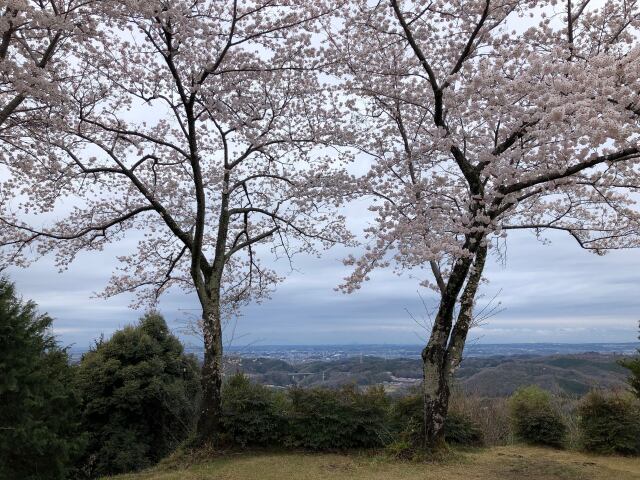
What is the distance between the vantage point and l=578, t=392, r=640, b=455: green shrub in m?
8.30

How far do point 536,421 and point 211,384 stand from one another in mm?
6154

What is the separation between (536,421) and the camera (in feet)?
29.9

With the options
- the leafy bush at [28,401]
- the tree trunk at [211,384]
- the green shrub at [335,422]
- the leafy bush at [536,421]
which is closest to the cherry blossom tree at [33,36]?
the leafy bush at [28,401]

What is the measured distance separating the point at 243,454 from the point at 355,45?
23.7 ft

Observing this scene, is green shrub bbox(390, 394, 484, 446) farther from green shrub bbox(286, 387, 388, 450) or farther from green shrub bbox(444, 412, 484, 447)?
green shrub bbox(286, 387, 388, 450)

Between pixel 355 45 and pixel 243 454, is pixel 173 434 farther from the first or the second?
pixel 355 45

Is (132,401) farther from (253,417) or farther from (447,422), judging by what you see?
(447,422)

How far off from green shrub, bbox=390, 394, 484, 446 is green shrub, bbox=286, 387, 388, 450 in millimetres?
296

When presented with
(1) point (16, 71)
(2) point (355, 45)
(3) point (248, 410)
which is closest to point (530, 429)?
(3) point (248, 410)

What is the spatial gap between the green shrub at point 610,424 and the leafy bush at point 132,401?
7.63m

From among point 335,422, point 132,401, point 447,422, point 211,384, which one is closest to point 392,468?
point 335,422

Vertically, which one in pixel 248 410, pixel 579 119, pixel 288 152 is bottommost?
pixel 248 410

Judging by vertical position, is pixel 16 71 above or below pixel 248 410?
above

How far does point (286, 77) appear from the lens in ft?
30.4
